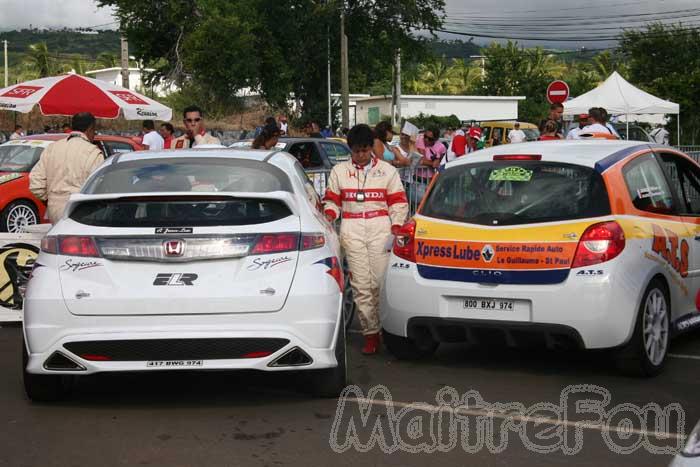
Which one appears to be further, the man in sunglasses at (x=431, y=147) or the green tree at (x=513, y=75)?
the green tree at (x=513, y=75)

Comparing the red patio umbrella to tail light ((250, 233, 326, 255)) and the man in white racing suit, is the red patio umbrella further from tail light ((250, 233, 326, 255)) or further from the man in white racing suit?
tail light ((250, 233, 326, 255))

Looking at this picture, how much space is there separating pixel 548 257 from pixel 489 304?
0.52 meters

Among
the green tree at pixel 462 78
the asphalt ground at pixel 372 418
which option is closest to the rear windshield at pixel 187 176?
the asphalt ground at pixel 372 418

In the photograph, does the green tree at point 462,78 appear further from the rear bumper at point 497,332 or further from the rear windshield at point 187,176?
the rear windshield at point 187,176

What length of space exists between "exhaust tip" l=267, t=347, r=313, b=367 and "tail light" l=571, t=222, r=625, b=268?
6.32 ft

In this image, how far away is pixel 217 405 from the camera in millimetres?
6777

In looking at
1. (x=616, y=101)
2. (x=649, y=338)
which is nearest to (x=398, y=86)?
(x=616, y=101)

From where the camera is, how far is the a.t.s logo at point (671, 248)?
7699mm

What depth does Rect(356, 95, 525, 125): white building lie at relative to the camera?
77.8 meters

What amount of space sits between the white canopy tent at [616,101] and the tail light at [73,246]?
21.6 metres

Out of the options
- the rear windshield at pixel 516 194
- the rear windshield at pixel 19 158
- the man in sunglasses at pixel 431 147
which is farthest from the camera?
the rear windshield at pixel 19 158

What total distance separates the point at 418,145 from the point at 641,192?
10498 mm

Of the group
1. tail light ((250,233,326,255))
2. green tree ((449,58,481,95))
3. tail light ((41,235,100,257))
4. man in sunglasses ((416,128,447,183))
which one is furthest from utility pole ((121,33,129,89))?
green tree ((449,58,481,95))

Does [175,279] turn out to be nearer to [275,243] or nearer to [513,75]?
[275,243]
